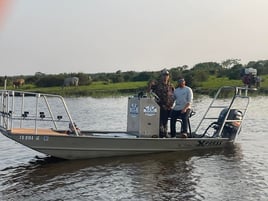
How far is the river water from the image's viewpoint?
10.6 metres

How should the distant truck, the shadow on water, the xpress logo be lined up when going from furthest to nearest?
1. the distant truck
2. the xpress logo
3. the shadow on water

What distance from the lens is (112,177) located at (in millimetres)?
12234

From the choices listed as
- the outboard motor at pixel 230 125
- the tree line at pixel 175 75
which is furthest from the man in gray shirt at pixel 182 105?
the tree line at pixel 175 75

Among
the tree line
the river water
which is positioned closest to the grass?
the tree line

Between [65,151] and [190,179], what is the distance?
404cm

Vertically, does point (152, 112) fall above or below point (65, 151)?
above

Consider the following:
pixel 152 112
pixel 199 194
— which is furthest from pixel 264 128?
pixel 199 194

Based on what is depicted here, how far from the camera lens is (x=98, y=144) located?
14.5 m

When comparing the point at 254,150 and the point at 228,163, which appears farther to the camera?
the point at 254,150

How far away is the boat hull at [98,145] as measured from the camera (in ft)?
45.4

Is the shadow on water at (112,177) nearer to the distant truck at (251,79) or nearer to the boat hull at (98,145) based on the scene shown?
the boat hull at (98,145)

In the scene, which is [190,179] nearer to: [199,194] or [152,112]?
→ [199,194]

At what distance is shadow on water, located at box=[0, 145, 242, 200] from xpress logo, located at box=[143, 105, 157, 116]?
1.26 meters

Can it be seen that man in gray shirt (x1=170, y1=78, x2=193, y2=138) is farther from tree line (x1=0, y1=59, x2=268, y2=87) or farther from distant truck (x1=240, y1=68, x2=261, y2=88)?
tree line (x1=0, y1=59, x2=268, y2=87)
